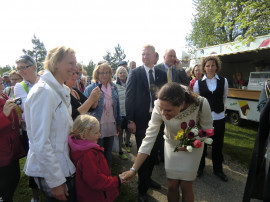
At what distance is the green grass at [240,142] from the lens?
14.7 ft

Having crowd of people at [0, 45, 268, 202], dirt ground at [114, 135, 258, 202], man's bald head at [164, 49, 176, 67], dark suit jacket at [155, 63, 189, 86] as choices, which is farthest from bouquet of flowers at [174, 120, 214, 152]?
man's bald head at [164, 49, 176, 67]

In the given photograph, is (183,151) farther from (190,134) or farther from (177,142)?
(190,134)

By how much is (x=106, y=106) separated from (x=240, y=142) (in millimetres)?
4368

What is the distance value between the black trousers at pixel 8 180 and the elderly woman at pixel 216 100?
10.3ft

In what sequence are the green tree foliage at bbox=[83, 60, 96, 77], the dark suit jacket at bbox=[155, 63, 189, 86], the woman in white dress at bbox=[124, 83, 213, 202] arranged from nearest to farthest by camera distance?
the woman in white dress at bbox=[124, 83, 213, 202]
the dark suit jacket at bbox=[155, 63, 189, 86]
the green tree foliage at bbox=[83, 60, 96, 77]

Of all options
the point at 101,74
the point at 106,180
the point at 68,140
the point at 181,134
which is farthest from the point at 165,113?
the point at 101,74

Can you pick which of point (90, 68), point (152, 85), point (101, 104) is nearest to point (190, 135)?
point (152, 85)

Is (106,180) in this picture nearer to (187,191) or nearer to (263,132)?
(187,191)

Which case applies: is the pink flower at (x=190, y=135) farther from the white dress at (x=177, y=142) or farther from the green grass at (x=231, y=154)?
the green grass at (x=231, y=154)

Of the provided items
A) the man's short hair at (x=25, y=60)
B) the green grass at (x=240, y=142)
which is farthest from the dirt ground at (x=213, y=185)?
the man's short hair at (x=25, y=60)

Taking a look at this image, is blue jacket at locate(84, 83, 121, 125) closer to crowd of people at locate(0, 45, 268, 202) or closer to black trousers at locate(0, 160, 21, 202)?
crowd of people at locate(0, 45, 268, 202)

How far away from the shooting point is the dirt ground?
3.05 metres

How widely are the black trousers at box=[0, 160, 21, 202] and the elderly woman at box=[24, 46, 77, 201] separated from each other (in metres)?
0.85

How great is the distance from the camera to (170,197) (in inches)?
85.9
